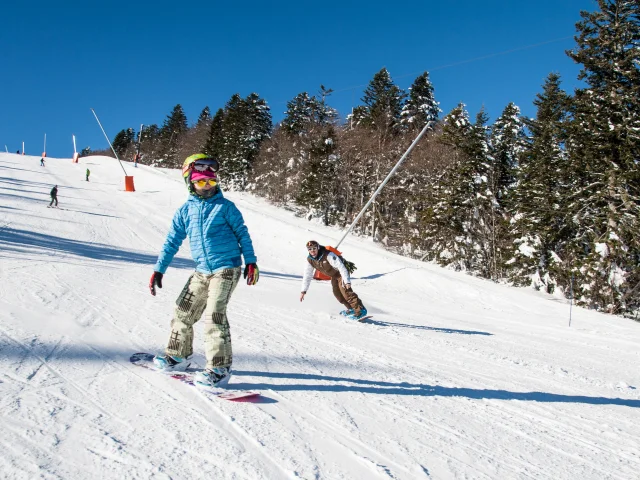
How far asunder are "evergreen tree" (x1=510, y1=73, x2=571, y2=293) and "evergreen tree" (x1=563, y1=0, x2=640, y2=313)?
972 mm

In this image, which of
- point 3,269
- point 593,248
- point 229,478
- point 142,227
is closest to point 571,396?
point 229,478

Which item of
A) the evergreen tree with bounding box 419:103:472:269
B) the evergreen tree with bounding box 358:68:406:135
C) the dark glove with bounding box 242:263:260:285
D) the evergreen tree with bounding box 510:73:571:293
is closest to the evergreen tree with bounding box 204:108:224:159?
the evergreen tree with bounding box 358:68:406:135

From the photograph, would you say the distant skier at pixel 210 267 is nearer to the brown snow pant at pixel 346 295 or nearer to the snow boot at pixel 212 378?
the snow boot at pixel 212 378

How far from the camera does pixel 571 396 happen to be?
4578 mm

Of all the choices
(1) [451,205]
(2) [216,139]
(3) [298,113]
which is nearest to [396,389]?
(1) [451,205]

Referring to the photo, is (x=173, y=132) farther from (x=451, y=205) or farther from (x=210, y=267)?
(x=210, y=267)

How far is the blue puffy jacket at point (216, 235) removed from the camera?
3590 millimetres

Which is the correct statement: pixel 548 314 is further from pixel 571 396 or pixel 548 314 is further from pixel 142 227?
pixel 142 227

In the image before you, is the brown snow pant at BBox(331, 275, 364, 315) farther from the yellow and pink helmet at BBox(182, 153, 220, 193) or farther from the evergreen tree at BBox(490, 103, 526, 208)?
→ the evergreen tree at BBox(490, 103, 526, 208)

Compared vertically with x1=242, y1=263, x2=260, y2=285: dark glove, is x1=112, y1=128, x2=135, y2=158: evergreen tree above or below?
above

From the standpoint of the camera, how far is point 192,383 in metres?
3.42

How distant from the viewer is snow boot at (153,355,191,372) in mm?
3654

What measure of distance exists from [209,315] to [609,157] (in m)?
18.6

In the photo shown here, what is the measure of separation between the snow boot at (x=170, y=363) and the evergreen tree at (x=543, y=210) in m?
18.3
